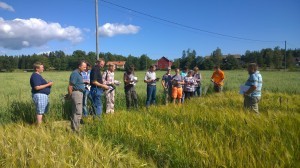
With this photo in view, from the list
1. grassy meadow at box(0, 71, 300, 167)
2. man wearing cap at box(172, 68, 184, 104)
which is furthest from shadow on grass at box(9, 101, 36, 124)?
man wearing cap at box(172, 68, 184, 104)

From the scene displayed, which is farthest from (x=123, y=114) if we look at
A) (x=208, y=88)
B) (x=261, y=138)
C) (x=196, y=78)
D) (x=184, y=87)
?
(x=208, y=88)

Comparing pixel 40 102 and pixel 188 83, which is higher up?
pixel 188 83

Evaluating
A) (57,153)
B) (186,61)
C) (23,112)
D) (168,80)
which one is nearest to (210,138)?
(57,153)

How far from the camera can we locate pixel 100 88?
7.91m

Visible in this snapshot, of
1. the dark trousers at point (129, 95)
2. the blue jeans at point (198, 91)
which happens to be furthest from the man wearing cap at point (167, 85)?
the blue jeans at point (198, 91)

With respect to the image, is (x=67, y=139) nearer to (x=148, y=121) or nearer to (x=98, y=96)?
(x=148, y=121)

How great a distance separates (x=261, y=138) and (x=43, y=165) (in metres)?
2.95

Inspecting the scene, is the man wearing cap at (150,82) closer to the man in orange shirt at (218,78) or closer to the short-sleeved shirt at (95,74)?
the short-sleeved shirt at (95,74)

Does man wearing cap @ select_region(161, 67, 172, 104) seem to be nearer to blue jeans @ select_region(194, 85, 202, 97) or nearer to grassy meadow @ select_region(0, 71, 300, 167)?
blue jeans @ select_region(194, 85, 202, 97)

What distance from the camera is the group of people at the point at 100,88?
6.57m

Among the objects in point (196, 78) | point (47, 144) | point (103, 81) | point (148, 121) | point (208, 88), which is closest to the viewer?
point (47, 144)

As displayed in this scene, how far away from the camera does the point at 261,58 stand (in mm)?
89375

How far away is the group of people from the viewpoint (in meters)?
6.57

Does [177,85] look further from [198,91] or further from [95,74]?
[95,74]
